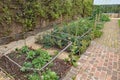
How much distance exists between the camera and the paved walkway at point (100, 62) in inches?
130

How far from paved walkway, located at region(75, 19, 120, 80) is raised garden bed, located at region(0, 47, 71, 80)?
45 cm

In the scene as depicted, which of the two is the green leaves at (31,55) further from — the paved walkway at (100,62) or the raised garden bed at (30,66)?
the paved walkway at (100,62)

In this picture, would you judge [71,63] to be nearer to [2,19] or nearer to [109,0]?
[2,19]

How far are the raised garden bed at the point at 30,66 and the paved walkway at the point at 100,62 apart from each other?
45 cm

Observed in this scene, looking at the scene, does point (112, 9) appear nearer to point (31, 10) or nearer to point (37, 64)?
point (31, 10)

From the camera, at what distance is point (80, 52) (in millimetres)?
4434

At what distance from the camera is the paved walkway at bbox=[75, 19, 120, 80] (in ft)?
10.8

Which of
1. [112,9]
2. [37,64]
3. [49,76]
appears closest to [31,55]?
[37,64]

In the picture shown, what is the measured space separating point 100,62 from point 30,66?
1.85 m

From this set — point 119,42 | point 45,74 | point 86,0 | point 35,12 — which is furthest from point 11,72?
point 86,0

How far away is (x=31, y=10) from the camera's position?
18.0 feet

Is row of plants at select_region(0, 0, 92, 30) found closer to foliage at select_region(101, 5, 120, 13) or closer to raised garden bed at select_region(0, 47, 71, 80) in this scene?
raised garden bed at select_region(0, 47, 71, 80)

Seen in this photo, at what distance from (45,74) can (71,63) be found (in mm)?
904

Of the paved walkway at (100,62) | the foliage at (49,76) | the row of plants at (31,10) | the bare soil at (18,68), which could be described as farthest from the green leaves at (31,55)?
the row of plants at (31,10)
